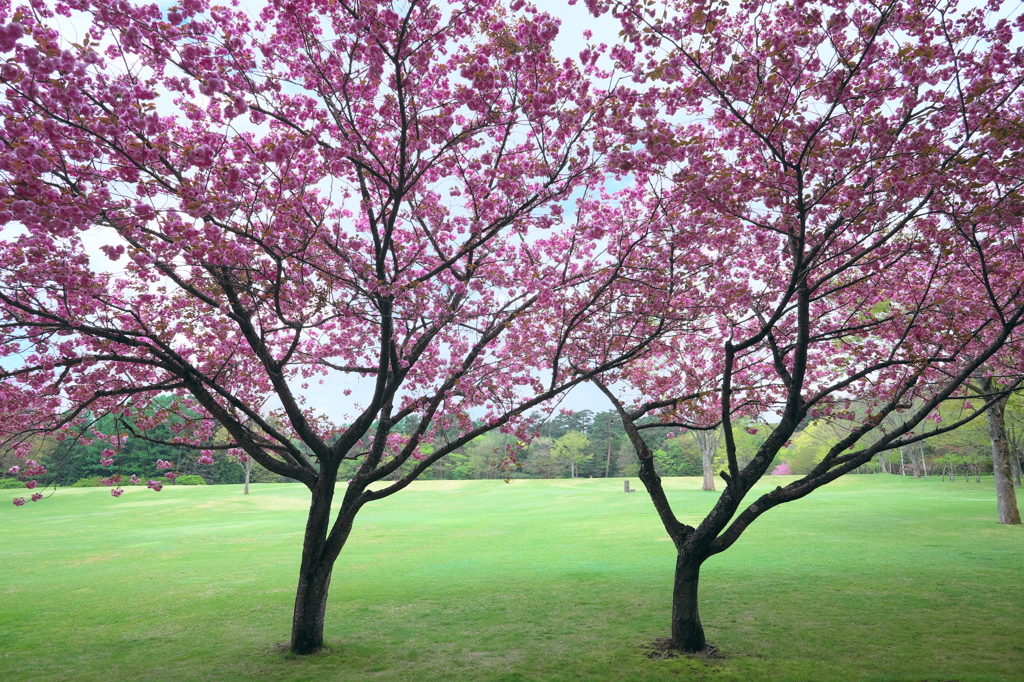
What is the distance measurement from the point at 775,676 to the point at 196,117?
10420 mm

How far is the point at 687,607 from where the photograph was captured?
27.0ft

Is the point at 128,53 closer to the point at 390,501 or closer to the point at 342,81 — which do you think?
the point at 342,81

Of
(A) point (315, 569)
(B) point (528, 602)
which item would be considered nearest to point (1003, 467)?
(B) point (528, 602)

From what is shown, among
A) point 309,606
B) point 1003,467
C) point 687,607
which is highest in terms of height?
point 1003,467

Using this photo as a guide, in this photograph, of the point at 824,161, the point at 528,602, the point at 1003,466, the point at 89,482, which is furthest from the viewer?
the point at 89,482

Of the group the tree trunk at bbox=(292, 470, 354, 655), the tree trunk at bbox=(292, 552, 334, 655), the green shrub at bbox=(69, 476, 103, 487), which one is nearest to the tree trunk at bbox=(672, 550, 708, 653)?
the tree trunk at bbox=(292, 470, 354, 655)

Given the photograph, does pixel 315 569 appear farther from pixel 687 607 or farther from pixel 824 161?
pixel 824 161

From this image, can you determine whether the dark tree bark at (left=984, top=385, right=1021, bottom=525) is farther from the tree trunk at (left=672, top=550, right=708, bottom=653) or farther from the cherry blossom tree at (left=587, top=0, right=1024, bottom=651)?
the tree trunk at (left=672, top=550, right=708, bottom=653)

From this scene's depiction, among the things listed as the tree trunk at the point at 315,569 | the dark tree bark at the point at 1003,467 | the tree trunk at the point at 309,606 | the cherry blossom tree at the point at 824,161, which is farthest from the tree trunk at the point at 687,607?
the dark tree bark at the point at 1003,467

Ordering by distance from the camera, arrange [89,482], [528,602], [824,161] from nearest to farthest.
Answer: [824,161]
[528,602]
[89,482]

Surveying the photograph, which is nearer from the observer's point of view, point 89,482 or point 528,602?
point 528,602

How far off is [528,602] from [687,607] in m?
4.51

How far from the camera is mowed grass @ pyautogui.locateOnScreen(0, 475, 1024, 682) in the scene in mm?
8109

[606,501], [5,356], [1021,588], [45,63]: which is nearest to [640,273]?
[45,63]
